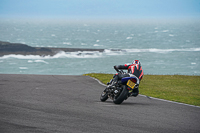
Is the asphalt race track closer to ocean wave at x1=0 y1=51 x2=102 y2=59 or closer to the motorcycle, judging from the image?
the motorcycle

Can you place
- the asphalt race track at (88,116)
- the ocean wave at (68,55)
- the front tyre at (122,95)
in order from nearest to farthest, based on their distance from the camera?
the asphalt race track at (88,116), the front tyre at (122,95), the ocean wave at (68,55)

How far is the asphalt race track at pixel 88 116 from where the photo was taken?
7953mm

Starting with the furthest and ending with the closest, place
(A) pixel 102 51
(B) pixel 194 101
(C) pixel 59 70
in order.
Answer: (A) pixel 102 51 → (C) pixel 59 70 → (B) pixel 194 101

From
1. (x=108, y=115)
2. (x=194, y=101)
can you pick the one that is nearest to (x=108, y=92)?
(x=108, y=115)

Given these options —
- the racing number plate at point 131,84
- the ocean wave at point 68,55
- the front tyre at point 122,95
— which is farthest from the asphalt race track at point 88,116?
the ocean wave at point 68,55

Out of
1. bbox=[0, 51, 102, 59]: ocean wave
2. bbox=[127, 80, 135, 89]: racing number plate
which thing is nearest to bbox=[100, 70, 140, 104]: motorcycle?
bbox=[127, 80, 135, 89]: racing number plate

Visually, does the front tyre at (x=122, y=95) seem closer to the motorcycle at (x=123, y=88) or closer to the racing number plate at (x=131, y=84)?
the motorcycle at (x=123, y=88)

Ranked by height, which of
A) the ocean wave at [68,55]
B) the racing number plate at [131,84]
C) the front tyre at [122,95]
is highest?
the ocean wave at [68,55]

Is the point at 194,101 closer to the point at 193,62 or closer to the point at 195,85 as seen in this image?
the point at 195,85

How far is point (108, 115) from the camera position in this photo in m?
9.57

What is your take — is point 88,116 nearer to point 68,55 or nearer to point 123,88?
point 123,88

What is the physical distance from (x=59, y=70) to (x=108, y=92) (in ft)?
212

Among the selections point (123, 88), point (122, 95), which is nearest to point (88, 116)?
point (122, 95)

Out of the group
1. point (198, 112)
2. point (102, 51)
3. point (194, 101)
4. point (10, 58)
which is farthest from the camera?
point (102, 51)
